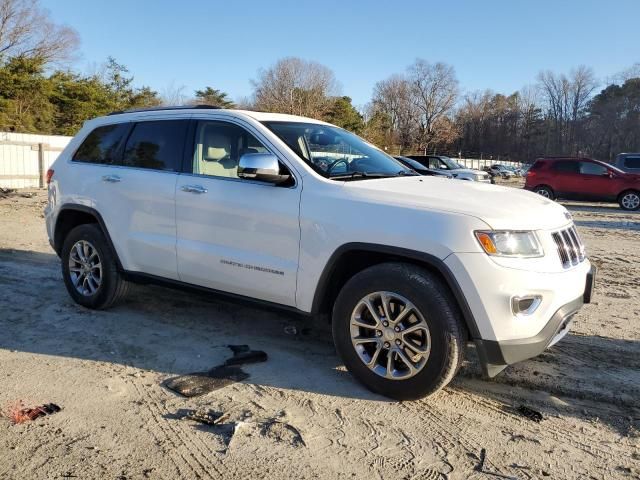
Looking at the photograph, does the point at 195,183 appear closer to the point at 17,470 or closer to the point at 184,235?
the point at 184,235

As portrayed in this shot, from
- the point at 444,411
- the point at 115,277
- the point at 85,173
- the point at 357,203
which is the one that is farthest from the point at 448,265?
the point at 85,173

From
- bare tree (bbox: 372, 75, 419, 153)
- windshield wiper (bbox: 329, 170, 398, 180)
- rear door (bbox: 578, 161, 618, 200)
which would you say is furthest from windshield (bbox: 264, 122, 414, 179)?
bare tree (bbox: 372, 75, 419, 153)

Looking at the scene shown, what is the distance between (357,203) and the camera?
11.7ft

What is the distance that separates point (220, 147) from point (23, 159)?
61.9 feet

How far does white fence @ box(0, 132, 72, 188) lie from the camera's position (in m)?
19.6

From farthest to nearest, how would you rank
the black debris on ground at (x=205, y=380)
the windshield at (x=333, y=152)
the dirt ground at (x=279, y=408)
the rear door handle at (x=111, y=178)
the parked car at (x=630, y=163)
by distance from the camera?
the parked car at (x=630, y=163) < the rear door handle at (x=111, y=178) < the windshield at (x=333, y=152) < the black debris on ground at (x=205, y=380) < the dirt ground at (x=279, y=408)

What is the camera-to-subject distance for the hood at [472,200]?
329cm

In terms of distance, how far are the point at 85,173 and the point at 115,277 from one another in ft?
3.49

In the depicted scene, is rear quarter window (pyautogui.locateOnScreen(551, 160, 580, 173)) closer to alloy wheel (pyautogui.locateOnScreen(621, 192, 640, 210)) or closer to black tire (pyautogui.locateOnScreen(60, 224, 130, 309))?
alloy wheel (pyautogui.locateOnScreen(621, 192, 640, 210))

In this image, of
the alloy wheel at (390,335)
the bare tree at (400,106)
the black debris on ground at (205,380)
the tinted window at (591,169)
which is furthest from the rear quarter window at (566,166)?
the bare tree at (400,106)

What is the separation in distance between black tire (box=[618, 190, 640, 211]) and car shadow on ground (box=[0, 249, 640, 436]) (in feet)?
51.0

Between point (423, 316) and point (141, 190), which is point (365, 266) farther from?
point (141, 190)

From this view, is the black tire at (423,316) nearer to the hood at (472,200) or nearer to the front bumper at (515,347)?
the front bumper at (515,347)

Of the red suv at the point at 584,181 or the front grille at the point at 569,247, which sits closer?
the front grille at the point at 569,247
